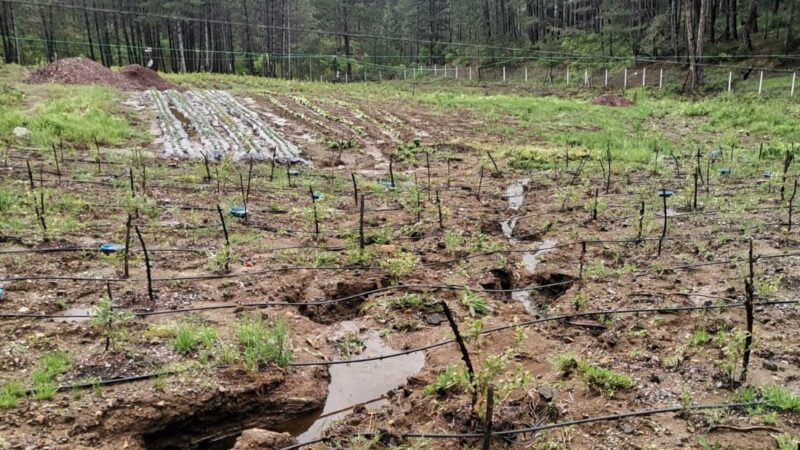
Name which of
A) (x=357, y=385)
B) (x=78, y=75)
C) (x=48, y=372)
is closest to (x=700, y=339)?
(x=357, y=385)

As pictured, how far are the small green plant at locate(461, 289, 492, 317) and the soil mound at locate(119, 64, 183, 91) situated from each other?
2159 centimetres

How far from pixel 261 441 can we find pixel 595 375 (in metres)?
2.28

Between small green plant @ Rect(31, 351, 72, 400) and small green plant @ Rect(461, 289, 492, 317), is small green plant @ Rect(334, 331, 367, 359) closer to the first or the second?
small green plant @ Rect(461, 289, 492, 317)

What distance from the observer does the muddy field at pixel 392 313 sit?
3.55m

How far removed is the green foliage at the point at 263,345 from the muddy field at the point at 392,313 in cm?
2

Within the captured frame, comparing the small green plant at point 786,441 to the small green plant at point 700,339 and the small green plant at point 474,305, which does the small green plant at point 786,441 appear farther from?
the small green plant at point 474,305

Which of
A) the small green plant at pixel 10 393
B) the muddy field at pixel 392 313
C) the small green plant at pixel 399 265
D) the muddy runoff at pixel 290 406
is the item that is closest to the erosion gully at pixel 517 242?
the muddy field at pixel 392 313

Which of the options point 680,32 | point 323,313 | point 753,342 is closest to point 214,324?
point 323,313

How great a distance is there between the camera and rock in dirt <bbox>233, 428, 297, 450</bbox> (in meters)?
3.39

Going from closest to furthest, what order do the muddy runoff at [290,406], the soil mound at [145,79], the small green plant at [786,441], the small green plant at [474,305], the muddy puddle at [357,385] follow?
1. the small green plant at [786,441]
2. the muddy runoff at [290,406]
3. the muddy puddle at [357,385]
4. the small green plant at [474,305]
5. the soil mound at [145,79]

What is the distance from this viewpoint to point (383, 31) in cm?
5041

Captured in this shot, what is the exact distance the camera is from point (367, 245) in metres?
6.58

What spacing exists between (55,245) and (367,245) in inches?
131

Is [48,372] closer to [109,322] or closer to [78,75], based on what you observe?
[109,322]
